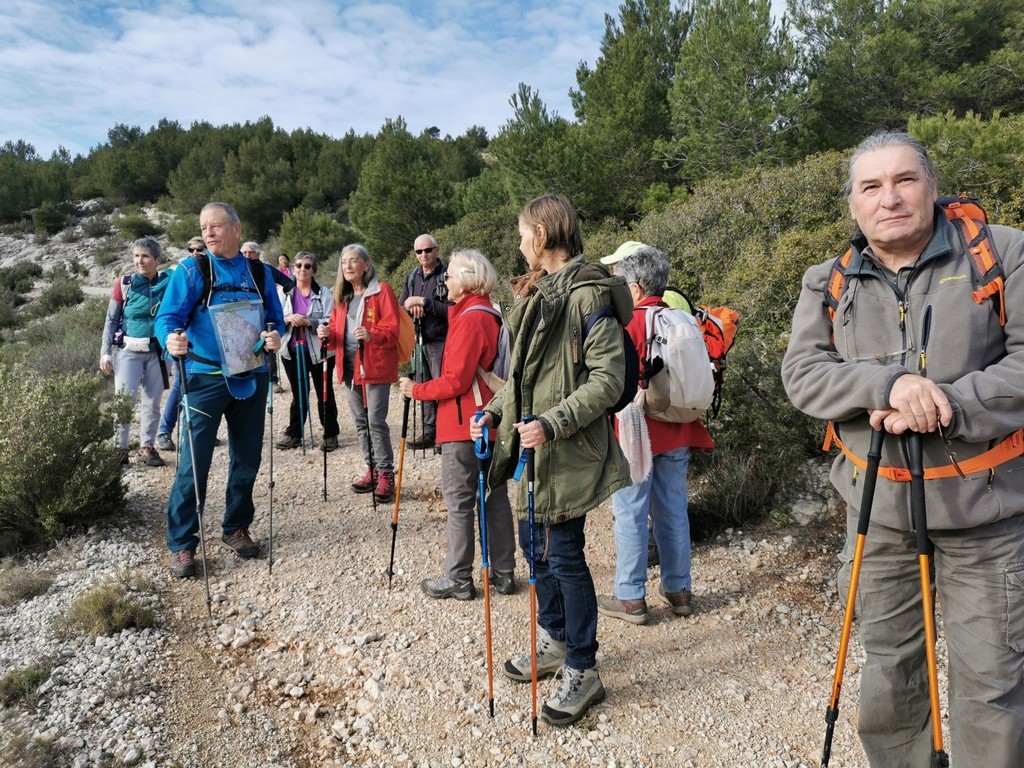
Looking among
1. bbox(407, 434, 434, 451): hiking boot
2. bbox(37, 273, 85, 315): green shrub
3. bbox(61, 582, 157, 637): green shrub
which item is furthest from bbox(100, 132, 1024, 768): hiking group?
bbox(37, 273, 85, 315): green shrub

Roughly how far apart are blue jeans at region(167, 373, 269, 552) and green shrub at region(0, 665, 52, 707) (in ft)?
3.91

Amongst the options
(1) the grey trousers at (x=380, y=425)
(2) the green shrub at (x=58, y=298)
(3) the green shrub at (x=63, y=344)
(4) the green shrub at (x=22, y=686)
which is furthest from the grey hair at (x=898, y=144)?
(2) the green shrub at (x=58, y=298)

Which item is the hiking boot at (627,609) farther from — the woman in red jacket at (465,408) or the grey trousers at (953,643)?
the grey trousers at (953,643)

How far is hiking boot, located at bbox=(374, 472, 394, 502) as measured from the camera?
5316mm

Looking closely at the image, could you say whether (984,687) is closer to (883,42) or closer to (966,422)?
(966,422)

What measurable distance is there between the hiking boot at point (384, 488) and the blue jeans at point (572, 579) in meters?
2.78

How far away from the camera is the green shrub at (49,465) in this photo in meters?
4.40

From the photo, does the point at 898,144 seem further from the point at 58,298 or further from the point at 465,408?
the point at 58,298

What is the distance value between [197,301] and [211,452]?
3.19 ft

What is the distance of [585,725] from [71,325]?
53.7 feet

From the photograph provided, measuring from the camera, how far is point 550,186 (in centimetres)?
1296

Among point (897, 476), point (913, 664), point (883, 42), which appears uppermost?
point (883, 42)

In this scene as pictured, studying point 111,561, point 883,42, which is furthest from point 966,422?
point 883,42

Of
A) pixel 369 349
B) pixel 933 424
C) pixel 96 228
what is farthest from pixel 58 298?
pixel 933 424
